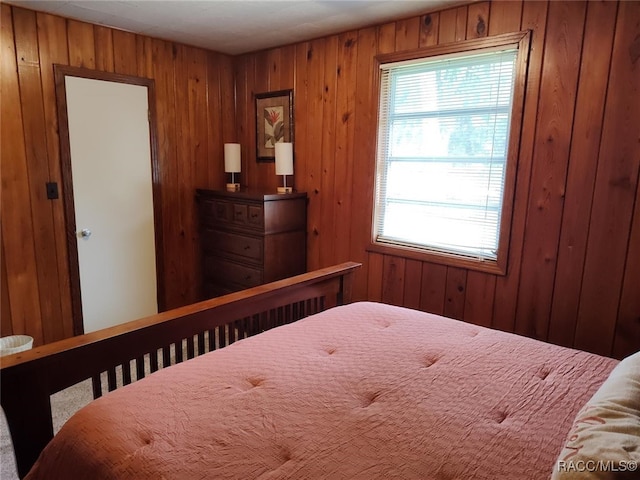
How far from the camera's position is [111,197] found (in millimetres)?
3279

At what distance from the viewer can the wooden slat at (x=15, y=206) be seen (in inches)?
107

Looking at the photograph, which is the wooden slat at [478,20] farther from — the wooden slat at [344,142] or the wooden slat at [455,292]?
the wooden slat at [455,292]

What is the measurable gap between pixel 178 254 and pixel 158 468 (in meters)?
2.96

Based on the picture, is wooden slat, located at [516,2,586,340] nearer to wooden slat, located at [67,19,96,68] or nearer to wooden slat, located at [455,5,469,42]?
wooden slat, located at [455,5,469,42]

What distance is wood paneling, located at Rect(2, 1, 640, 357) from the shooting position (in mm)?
2191

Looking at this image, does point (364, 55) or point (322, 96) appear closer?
point (364, 55)

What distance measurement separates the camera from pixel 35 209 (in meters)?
2.91

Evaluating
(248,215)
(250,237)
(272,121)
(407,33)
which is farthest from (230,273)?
(407,33)

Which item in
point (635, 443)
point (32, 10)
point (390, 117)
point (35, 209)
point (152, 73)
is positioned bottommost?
point (635, 443)

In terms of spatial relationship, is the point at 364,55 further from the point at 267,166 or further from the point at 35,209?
the point at 35,209

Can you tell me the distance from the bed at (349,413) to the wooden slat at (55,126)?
1902mm

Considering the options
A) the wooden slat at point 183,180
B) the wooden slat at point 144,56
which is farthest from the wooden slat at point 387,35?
the wooden slat at point 144,56

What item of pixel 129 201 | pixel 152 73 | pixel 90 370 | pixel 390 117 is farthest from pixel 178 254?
pixel 90 370

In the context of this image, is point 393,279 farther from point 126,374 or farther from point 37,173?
point 37,173
